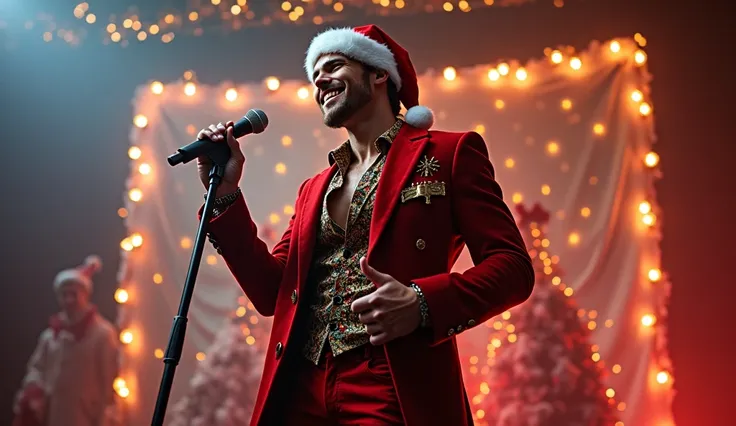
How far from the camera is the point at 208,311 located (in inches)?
124

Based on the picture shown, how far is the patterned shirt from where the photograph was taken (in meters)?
1.27

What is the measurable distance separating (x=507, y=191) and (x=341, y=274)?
1.94 metres

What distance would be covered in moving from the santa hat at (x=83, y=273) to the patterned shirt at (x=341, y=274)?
2376 millimetres

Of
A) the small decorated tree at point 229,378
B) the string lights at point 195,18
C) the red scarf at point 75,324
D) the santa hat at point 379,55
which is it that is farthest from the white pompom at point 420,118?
the red scarf at point 75,324

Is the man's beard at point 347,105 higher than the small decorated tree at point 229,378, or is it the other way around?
the man's beard at point 347,105

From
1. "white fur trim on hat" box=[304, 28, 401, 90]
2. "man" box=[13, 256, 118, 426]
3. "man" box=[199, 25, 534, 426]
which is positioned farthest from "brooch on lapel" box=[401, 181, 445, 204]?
"man" box=[13, 256, 118, 426]

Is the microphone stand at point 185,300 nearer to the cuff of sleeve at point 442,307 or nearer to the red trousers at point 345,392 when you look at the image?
the red trousers at point 345,392

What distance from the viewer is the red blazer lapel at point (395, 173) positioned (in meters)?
1.30

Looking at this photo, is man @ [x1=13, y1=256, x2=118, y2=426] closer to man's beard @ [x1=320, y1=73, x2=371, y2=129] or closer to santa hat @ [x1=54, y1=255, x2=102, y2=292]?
santa hat @ [x1=54, y1=255, x2=102, y2=292]

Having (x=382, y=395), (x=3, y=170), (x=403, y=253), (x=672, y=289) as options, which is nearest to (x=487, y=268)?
(x=403, y=253)

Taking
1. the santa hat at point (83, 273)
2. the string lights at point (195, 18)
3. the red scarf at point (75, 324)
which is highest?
the string lights at point (195, 18)

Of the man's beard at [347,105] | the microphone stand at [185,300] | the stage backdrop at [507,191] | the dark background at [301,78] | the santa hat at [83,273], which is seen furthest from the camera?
the santa hat at [83,273]

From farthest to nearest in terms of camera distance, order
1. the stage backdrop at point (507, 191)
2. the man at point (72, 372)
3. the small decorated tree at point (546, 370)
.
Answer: the man at point (72, 372) < the stage backdrop at point (507, 191) < the small decorated tree at point (546, 370)

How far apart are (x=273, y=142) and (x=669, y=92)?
2048 mm
